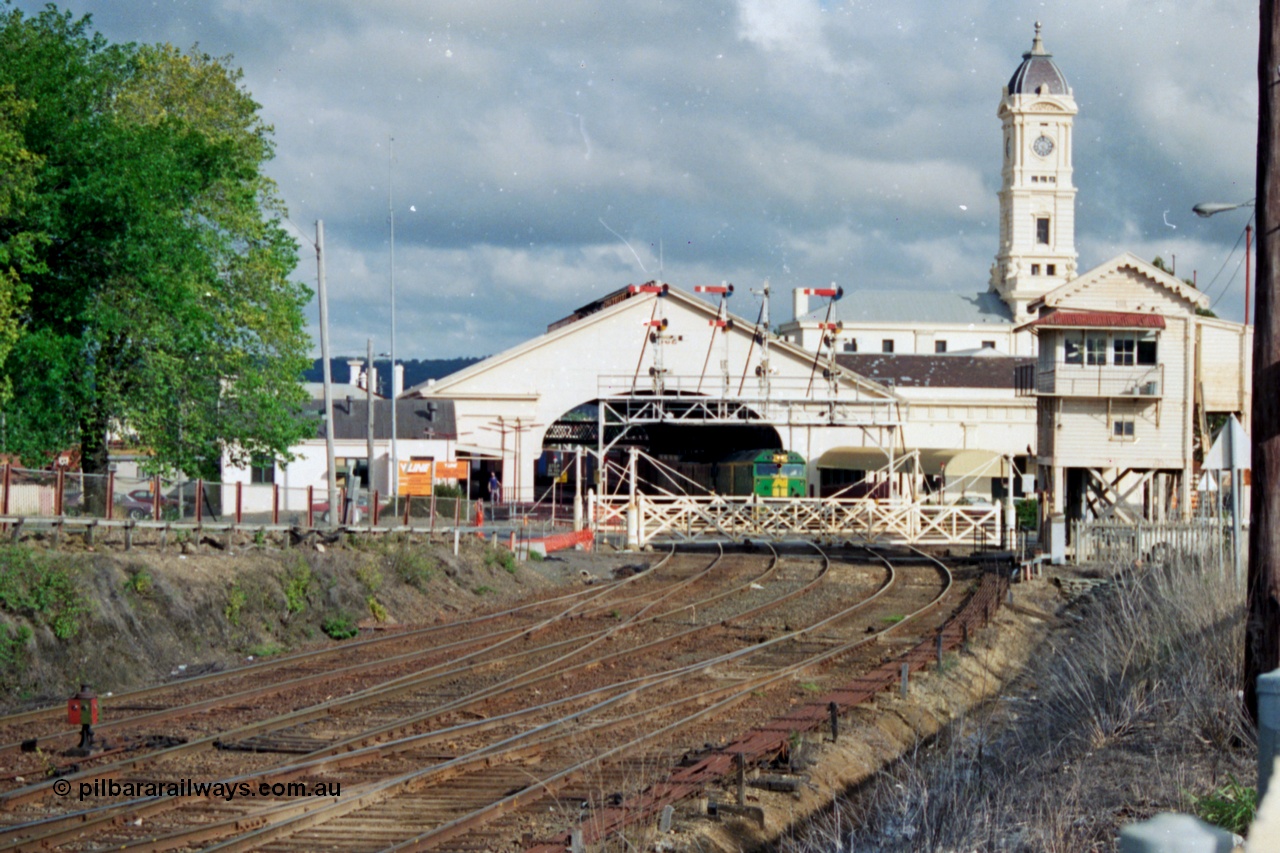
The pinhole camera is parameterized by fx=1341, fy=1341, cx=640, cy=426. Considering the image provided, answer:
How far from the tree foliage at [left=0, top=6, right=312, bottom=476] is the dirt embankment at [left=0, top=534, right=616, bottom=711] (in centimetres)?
524

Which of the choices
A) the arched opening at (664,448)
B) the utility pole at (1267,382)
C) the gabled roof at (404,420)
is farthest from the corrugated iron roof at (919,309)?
the utility pole at (1267,382)

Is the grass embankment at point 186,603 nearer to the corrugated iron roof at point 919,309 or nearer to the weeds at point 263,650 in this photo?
the weeds at point 263,650

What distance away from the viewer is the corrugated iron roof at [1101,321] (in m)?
33.2

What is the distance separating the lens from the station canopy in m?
47.4

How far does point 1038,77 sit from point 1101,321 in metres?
61.3

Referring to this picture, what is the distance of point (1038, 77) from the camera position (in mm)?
89250

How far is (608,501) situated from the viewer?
143 ft

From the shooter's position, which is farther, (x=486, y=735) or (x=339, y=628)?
(x=339, y=628)

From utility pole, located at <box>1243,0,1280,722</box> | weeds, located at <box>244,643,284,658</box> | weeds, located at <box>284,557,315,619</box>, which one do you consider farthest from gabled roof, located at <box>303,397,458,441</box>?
utility pole, located at <box>1243,0,1280,722</box>

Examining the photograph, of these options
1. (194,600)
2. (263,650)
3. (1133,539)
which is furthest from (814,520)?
(194,600)

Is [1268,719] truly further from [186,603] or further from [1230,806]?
[186,603]

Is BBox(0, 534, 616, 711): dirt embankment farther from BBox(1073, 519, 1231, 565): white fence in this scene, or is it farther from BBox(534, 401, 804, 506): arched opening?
BBox(534, 401, 804, 506): arched opening

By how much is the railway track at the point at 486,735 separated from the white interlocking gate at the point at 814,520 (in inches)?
570

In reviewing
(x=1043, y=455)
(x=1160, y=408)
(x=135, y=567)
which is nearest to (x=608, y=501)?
(x=1043, y=455)
